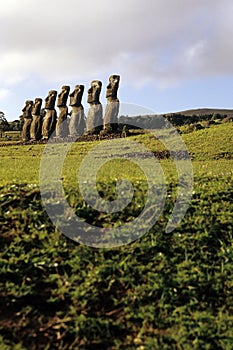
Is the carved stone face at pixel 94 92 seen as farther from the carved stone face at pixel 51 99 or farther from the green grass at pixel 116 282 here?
the green grass at pixel 116 282

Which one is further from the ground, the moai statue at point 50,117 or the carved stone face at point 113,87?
the carved stone face at point 113,87

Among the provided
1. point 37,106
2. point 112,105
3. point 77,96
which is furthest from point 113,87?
point 37,106

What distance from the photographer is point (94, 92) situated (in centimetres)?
2700

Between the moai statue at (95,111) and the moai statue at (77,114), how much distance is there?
22.9 inches

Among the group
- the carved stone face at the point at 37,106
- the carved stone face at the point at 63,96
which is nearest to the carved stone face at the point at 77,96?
the carved stone face at the point at 63,96

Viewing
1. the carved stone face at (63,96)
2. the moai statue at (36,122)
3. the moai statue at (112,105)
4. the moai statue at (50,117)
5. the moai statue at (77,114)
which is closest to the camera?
the moai statue at (112,105)

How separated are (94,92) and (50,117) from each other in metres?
4.00

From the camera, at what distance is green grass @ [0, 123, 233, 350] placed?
187 inches

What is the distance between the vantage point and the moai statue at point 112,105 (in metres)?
26.2

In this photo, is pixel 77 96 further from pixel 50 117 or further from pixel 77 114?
pixel 50 117

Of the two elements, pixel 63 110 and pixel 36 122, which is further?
pixel 36 122

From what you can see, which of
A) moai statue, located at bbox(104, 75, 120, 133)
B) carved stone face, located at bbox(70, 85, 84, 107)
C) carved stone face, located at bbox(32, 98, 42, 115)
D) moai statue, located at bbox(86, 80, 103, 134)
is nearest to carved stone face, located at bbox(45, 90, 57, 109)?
carved stone face, located at bbox(32, 98, 42, 115)

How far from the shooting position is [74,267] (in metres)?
5.55

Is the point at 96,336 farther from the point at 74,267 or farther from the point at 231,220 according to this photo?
the point at 231,220
